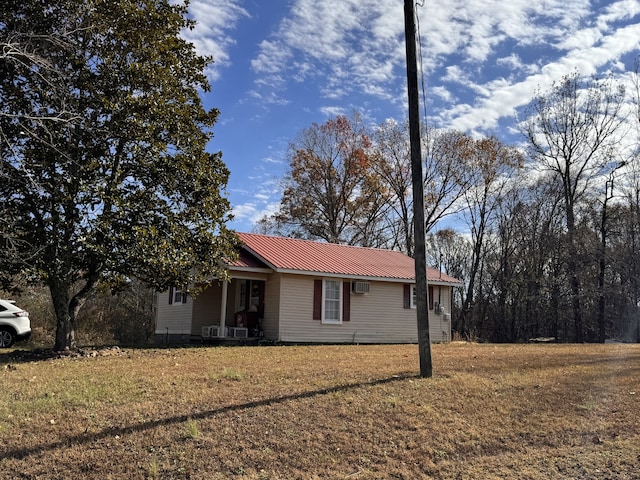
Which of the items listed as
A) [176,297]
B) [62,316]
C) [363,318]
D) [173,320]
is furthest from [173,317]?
[62,316]

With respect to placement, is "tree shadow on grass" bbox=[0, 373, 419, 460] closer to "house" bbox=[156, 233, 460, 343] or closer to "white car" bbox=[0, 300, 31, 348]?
"house" bbox=[156, 233, 460, 343]

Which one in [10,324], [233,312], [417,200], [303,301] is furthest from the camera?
[233,312]

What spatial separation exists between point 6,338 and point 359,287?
35.0ft

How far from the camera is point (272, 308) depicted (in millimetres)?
17219

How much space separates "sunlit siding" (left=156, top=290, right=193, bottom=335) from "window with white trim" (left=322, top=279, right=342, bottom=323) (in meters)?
4.61

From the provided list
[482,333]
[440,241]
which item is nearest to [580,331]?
[482,333]

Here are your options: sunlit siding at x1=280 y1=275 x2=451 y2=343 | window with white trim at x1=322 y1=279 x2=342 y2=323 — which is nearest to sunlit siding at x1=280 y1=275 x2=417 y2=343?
sunlit siding at x1=280 y1=275 x2=451 y2=343

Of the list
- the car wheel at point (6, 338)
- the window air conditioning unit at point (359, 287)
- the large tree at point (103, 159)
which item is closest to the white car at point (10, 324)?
the car wheel at point (6, 338)

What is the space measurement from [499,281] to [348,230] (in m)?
10.5

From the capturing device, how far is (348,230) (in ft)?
116

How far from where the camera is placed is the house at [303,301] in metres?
17.0

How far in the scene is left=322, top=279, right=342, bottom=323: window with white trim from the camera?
58.4 ft

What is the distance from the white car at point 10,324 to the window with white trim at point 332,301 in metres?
8.90

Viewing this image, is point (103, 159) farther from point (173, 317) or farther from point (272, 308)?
point (173, 317)
